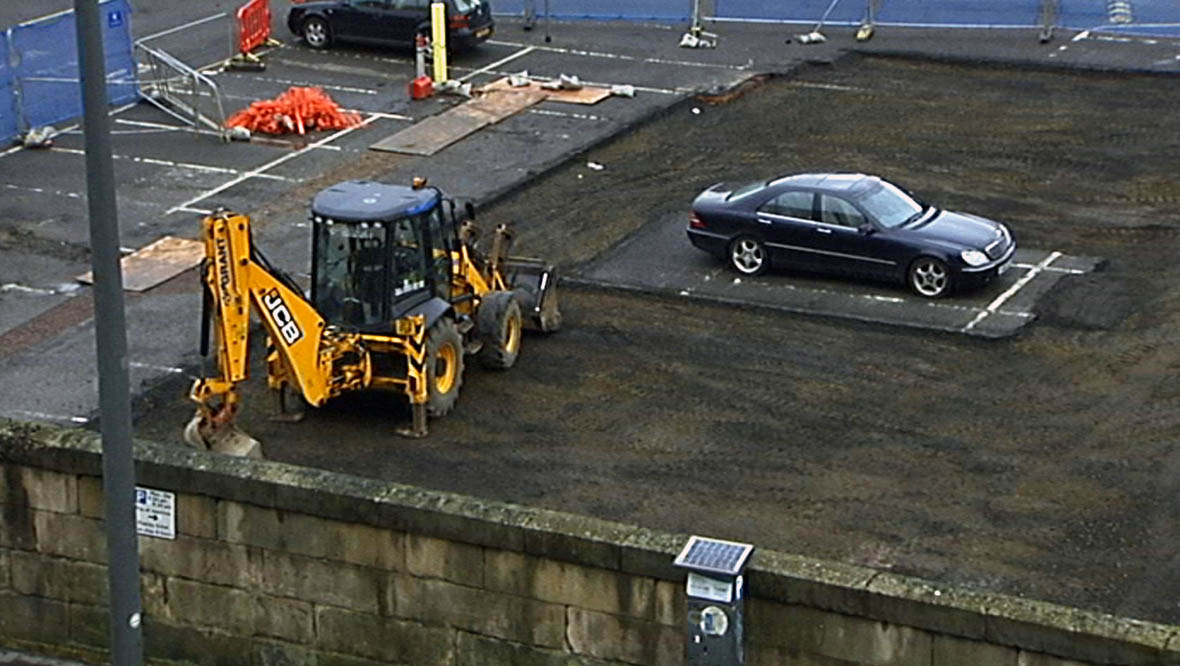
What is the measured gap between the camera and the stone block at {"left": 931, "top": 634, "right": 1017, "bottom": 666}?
1154 centimetres

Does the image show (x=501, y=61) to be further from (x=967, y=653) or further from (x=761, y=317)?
(x=967, y=653)

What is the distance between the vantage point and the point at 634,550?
12375mm

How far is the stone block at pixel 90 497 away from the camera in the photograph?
46.2 ft

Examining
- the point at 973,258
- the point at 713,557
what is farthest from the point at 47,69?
the point at 713,557

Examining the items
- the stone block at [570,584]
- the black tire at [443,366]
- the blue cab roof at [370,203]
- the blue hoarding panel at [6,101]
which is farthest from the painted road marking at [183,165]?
the stone block at [570,584]

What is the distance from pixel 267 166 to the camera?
105 ft

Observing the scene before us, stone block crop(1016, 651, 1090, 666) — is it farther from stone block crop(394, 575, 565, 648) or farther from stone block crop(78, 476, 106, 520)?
stone block crop(78, 476, 106, 520)

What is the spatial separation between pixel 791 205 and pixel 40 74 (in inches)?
525

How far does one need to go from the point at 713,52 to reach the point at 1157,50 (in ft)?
26.3

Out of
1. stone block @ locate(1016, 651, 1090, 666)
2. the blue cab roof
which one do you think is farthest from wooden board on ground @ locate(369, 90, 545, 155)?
stone block @ locate(1016, 651, 1090, 666)

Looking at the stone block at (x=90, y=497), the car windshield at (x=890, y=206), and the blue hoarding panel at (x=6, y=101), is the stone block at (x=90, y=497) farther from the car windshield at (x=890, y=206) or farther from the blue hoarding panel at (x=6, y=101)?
the blue hoarding panel at (x=6, y=101)

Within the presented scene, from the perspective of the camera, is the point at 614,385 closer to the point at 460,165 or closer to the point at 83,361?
the point at 83,361

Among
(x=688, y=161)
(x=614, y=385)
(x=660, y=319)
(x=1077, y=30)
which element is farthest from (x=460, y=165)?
(x=1077, y=30)

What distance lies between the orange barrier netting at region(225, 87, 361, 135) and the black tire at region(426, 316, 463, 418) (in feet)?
39.7
